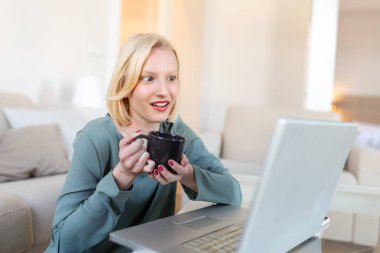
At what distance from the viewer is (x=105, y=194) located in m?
0.72

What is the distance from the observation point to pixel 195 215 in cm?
82

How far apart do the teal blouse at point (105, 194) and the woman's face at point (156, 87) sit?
9cm

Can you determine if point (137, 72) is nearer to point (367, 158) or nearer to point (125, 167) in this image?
point (125, 167)

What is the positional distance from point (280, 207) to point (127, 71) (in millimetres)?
480

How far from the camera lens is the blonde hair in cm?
86

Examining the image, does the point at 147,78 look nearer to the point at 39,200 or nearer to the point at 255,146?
the point at 39,200

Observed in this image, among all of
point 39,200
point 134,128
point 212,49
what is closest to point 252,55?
point 212,49

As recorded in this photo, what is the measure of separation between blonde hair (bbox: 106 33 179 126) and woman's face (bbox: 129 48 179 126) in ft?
0.04

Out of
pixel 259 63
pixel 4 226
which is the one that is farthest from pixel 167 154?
pixel 259 63

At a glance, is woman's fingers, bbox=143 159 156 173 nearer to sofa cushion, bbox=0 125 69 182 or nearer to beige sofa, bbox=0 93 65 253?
beige sofa, bbox=0 93 65 253

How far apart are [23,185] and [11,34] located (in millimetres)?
1395

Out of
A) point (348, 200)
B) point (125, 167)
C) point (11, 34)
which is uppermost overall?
point (11, 34)

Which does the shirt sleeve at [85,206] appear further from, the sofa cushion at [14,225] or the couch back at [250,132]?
the couch back at [250,132]

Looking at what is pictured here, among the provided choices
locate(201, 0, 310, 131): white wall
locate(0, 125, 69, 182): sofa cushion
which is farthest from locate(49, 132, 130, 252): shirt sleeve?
locate(201, 0, 310, 131): white wall
